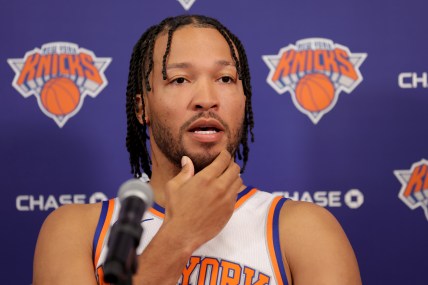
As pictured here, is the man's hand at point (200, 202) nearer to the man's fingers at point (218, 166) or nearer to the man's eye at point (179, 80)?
the man's fingers at point (218, 166)

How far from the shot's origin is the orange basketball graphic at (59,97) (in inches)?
77.9

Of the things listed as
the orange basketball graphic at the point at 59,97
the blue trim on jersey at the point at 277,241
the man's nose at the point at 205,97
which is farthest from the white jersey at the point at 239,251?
the orange basketball graphic at the point at 59,97

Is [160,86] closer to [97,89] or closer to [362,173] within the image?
[97,89]

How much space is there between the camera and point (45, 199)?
1.97 meters

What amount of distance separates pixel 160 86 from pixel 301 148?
2.06ft

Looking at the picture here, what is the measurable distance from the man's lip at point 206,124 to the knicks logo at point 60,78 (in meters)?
0.66

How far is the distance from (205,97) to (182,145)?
13 cm

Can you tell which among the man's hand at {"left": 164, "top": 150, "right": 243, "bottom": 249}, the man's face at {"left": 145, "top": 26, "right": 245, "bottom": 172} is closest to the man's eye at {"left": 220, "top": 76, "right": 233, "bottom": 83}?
the man's face at {"left": 145, "top": 26, "right": 245, "bottom": 172}

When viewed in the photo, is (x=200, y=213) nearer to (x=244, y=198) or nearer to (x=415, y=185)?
(x=244, y=198)

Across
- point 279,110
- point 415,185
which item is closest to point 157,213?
point 279,110

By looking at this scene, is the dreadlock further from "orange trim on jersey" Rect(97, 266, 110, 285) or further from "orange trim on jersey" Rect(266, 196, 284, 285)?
"orange trim on jersey" Rect(97, 266, 110, 285)

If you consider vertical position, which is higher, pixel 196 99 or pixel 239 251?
pixel 196 99

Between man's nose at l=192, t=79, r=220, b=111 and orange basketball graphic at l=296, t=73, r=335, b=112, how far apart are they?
22.4 inches

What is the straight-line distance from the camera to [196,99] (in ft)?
4.69
